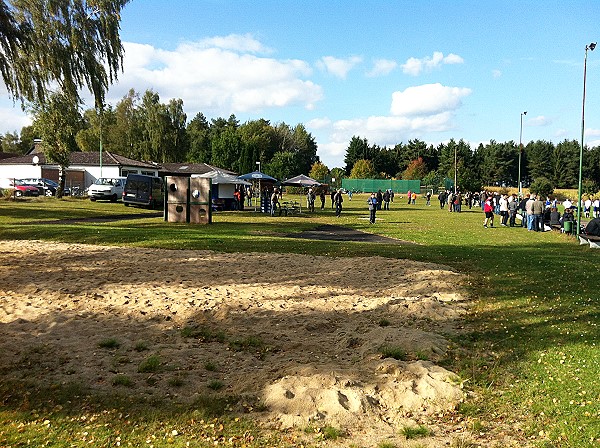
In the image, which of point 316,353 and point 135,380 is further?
point 316,353

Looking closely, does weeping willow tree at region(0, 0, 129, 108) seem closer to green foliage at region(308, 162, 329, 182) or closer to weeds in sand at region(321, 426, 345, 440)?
weeds in sand at region(321, 426, 345, 440)

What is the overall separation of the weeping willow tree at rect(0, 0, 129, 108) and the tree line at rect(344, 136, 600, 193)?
278ft

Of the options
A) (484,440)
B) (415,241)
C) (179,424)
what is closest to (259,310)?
(179,424)

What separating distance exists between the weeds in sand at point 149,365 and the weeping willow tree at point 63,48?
56.5ft

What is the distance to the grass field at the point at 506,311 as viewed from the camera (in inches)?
225

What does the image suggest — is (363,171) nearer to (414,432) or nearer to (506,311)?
(506,311)

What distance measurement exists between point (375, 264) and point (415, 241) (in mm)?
7561

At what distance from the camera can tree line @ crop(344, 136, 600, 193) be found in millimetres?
115812

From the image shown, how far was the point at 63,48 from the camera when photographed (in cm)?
2572

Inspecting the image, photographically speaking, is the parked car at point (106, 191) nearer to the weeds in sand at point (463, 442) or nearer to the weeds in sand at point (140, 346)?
the weeds in sand at point (140, 346)

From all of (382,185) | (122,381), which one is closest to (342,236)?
(122,381)

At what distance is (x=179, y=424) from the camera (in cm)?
556

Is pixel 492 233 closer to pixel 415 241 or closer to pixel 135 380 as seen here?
pixel 415 241

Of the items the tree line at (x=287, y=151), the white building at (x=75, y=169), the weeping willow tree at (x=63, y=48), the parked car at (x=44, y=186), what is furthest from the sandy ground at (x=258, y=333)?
the tree line at (x=287, y=151)
